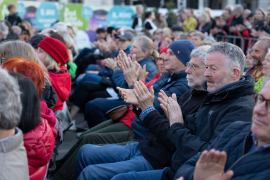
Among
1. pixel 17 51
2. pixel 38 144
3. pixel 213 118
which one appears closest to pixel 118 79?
pixel 17 51

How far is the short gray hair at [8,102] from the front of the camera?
1.69m

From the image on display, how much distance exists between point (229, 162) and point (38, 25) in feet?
38.7

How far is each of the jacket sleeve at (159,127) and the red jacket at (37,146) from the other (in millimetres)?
838

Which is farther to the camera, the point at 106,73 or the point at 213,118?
the point at 106,73

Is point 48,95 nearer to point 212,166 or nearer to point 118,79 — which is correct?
point 118,79

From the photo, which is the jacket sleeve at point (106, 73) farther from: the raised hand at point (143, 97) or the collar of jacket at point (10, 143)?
the collar of jacket at point (10, 143)

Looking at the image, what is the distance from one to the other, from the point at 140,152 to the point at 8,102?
4.74ft

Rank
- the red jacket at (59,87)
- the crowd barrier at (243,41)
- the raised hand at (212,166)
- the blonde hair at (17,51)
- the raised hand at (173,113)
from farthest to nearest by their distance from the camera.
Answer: the crowd barrier at (243,41) < the red jacket at (59,87) < the blonde hair at (17,51) < the raised hand at (173,113) < the raised hand at (212,166)

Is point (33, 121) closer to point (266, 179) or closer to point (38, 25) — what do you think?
point (266, 179)

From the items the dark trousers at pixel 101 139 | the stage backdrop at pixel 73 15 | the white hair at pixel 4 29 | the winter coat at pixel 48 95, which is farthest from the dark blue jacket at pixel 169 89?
→ the stage backdrop at pixel 73 15

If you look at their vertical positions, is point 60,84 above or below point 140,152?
above

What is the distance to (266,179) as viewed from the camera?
1525mm

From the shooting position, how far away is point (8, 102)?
171cm

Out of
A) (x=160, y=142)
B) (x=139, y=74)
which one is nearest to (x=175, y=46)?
(x=139, y=74)
